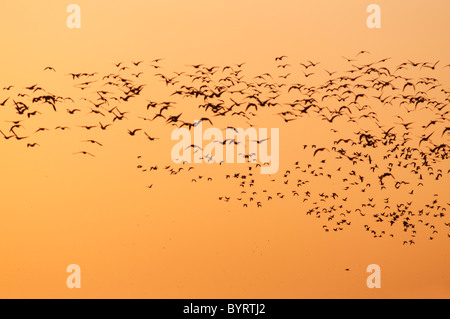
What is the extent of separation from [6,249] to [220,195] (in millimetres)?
1124

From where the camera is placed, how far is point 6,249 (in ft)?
9.93

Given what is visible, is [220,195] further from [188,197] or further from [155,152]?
[155,152]

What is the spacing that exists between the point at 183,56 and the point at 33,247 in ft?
4.07

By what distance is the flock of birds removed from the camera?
3.04 metres

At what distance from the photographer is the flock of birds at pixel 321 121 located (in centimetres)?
304

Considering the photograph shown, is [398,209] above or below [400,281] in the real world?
above

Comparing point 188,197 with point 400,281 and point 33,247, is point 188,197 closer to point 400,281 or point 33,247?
point 33,247

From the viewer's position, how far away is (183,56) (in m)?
3.05

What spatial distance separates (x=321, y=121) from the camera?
10.1 ft

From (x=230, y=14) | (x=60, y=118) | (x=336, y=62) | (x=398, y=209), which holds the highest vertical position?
(x=230, y=14)

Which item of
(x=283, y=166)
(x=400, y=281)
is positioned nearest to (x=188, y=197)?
(x=283, y=166)

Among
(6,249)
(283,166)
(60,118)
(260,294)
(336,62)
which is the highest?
(336,62)

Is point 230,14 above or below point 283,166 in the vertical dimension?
above

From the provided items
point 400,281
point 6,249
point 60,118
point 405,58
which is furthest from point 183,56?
point 400,281
